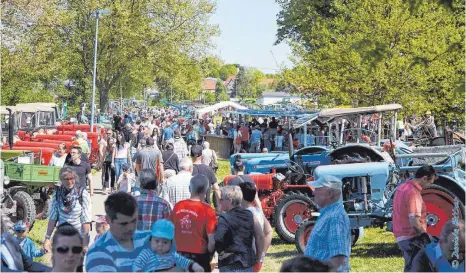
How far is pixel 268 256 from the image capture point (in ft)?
42.0

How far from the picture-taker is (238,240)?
743 cm

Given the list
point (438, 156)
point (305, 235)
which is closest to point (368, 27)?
point (438, 156)

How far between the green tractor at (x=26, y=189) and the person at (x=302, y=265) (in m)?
A: 10.2

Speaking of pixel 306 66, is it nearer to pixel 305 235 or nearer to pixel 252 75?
pixel 305 235

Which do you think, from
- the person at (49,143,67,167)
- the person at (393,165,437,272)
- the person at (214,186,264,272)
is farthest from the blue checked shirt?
the person at (49,143,67,167)

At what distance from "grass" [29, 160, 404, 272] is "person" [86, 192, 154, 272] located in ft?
17.7

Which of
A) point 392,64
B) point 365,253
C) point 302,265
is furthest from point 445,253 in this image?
point 392,64

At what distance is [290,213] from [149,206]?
246 inches

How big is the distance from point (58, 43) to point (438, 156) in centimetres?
3612

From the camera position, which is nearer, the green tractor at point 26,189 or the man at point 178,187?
the man at point 178,187

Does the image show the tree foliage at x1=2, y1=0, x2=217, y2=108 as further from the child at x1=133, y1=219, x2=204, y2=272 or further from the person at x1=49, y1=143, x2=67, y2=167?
the child at x1=133, y1=219, x2=204, y2=272

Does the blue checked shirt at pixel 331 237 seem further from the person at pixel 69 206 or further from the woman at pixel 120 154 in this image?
the woman at pixel 120 154

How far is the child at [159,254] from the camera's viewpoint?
5.98m

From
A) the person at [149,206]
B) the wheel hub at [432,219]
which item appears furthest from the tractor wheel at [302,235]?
the person at [149,206]
